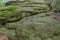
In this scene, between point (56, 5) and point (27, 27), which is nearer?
point (27, 27)

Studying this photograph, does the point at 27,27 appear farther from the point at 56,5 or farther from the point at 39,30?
the point at 56,5

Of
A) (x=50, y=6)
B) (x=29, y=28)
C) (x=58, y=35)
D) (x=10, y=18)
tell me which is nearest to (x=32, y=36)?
(x=29, y=28)

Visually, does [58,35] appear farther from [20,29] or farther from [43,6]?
[43,6]

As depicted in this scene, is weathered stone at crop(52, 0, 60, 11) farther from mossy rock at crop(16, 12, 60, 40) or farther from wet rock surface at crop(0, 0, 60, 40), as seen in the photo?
mossy rock at crop(16, 12, 60, 40)

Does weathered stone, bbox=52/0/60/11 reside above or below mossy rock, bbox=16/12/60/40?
above

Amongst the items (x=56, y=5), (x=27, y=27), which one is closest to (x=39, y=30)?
(x=27, y=27)

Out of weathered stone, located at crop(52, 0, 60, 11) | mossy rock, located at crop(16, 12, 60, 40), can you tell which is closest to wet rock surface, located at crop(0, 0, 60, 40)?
mossy rock, located at crop(16, 12, 60, 40)

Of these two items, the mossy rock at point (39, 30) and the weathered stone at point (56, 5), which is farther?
the weathered stone at point (56, 5)

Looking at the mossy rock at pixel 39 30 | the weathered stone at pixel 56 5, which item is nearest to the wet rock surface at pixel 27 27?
the mossy rock at pixel 39 30

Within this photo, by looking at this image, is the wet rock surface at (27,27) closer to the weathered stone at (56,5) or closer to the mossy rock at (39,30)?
the mossy rock at (39,30)

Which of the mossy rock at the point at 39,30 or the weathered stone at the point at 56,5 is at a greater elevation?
the weathered stone at the point at 56,5

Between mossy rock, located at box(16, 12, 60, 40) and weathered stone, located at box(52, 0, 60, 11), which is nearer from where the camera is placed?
mossy rock, located at box(16, 12, 60, 40)
